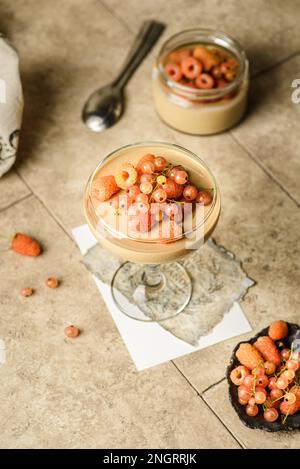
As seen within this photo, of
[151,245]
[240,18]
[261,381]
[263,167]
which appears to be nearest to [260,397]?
[261,381]

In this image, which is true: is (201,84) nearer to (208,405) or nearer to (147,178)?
(147,178)

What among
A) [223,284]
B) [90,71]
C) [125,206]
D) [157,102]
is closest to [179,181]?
[125,206]

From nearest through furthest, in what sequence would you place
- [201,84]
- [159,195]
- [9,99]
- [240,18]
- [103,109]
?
[159,195] < [9,99] < [201,84] < [103,109] < [240,18]

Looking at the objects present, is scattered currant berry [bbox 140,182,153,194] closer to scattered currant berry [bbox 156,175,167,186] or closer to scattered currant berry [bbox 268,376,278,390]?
scattered currant berry [bbox 156,175,167,186]

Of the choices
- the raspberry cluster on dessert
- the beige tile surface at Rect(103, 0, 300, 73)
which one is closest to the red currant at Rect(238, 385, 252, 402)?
the raspberry cluster on dessert

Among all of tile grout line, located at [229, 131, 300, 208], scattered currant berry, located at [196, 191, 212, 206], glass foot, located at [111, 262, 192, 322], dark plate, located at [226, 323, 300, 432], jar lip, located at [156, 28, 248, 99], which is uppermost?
scattered currant berry, located at [196, 191, 212, 206]

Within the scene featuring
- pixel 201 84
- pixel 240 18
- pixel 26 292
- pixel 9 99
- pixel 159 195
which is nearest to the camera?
pixel 159 195
